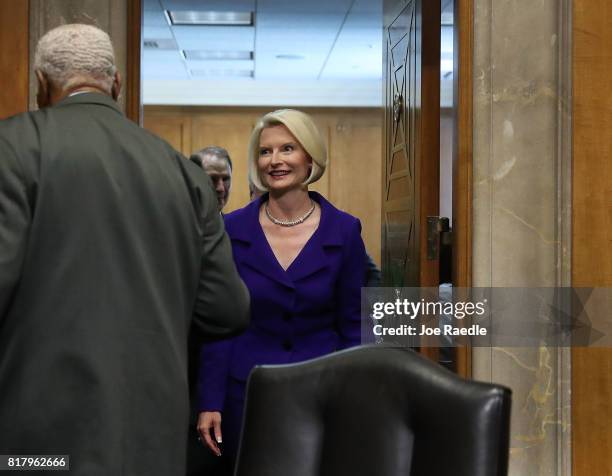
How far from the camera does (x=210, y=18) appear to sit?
313 inches

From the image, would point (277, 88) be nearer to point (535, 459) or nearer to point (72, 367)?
point (535, 459)

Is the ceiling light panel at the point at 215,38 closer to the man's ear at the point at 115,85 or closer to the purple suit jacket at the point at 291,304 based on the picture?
the purple suit jacket at the point at 291,304

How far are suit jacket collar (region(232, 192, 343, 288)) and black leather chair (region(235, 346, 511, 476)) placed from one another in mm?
1035

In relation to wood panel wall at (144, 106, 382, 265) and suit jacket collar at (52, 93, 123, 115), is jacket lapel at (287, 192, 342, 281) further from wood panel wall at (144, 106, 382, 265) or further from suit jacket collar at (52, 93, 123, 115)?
wood panel wall at (144, 106, 382, 265)

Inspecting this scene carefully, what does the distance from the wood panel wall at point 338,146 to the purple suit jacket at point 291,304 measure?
31.5ft

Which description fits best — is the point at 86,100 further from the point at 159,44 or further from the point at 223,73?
the point at 223,73

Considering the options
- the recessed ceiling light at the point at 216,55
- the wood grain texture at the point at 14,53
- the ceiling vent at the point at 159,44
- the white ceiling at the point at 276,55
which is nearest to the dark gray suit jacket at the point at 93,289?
the wood grain texture at the point at 14,53

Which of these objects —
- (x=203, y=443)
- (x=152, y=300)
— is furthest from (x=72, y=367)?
(x=203, y=443)

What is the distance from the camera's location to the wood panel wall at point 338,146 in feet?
39.5

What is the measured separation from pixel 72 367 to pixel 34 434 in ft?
0.49

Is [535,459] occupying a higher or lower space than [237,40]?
lower

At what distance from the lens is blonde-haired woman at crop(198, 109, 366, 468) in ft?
7.68

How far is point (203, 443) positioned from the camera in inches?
95.1

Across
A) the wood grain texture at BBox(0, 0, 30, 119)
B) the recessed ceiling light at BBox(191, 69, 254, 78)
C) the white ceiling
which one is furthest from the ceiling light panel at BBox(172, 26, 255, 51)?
the wood grain texture at BBox(0, 0, 30, 119)
